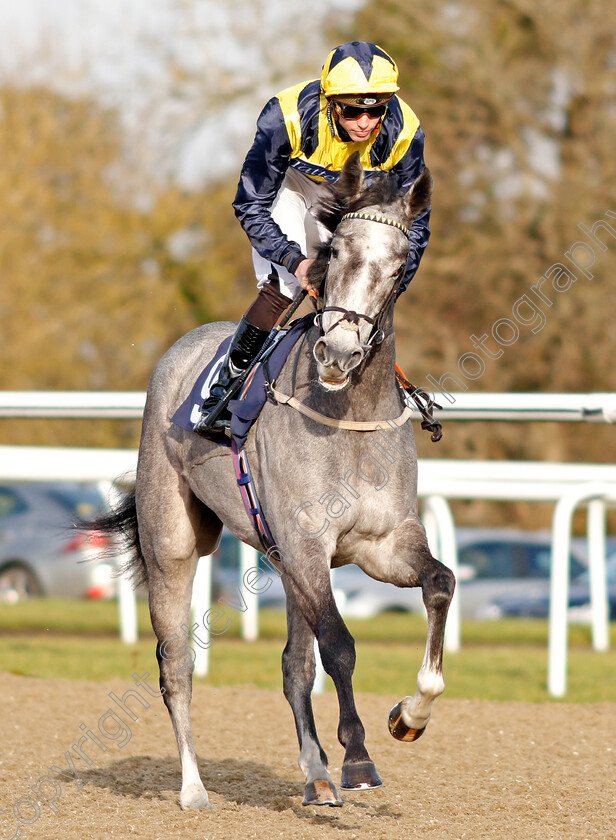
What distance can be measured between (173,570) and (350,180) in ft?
6.81

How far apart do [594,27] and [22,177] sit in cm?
1033

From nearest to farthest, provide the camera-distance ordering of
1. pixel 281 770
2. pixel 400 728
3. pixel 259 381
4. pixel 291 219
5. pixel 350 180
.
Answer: pixel 400 728 < pixel 350 180 < pixel 259 381 < pixel 291 219 < pixel 281 770

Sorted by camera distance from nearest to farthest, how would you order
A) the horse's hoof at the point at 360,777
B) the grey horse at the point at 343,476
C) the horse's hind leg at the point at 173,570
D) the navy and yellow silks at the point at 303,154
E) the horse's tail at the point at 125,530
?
the horse's hoof at the point at 360,777
the grey horse at the point at 343,476
the navy and yellow silks at the point at 303,154
the horse's hind leg at the point at 173,570
the horse's tail at the point at 125,530

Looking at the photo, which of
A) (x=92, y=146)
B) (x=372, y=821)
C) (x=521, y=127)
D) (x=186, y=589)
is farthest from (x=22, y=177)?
(x=372, y=821)

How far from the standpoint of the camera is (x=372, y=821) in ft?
13.8

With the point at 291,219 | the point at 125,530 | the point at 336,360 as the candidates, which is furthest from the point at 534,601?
the point at 336,360

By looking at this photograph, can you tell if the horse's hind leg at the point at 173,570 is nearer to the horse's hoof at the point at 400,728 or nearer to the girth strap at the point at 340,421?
the girth strap at the point at 340,421

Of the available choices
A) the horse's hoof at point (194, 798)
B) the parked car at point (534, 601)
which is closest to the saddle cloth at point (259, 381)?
the horse's hoof at point (194, 798)

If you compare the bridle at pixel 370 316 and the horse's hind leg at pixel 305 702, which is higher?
the bridle at pixel 370 316

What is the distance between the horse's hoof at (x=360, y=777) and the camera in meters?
3.80

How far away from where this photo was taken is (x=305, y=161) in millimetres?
4602

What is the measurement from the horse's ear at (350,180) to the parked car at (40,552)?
10892 mm

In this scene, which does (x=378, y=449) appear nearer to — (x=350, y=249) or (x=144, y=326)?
(x=350, y=249)

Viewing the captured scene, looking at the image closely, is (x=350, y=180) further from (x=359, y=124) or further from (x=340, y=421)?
(x=340, y=421)
